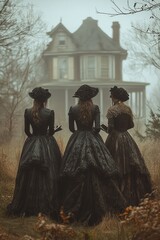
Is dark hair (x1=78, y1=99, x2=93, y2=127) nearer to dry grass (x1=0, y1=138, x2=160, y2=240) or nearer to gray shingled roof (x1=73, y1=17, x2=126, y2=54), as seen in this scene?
dry grass (x1=0, y1=138, x2=160, y2=240)

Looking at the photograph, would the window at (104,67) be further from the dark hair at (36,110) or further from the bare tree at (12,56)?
the dark hair at (36,110)

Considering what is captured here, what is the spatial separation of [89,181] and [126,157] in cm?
96

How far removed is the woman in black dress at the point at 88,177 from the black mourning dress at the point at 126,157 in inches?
16.1

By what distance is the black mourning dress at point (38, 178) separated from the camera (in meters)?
7.21

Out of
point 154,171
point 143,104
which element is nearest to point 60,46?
point 143,104

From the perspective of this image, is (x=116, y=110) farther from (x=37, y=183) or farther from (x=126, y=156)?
(x=37, y=183)

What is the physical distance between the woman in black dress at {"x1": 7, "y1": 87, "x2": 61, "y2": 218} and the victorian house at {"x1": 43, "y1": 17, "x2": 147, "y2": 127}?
88.2ft

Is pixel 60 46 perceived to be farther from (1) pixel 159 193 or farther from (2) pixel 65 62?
(1) pixel 159 193

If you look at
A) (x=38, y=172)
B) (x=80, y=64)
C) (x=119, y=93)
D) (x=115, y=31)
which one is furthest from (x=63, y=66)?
(x=38, y=172)

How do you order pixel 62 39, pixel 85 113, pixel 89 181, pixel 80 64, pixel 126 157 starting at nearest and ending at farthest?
pixel 89 181 < pixel 85 113 < pixel 126 157 < pixel 80 64 < pixel 62 39

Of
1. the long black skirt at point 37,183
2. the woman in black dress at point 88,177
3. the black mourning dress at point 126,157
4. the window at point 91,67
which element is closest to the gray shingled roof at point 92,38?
the window at point 91,67

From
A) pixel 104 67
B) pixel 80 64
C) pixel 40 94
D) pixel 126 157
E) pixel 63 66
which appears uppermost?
pixel 80 64

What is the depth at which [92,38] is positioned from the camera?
36.2 metres

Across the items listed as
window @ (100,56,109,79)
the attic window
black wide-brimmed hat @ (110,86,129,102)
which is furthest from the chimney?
black wide-brimmed hat @ (110,86,129,102)
